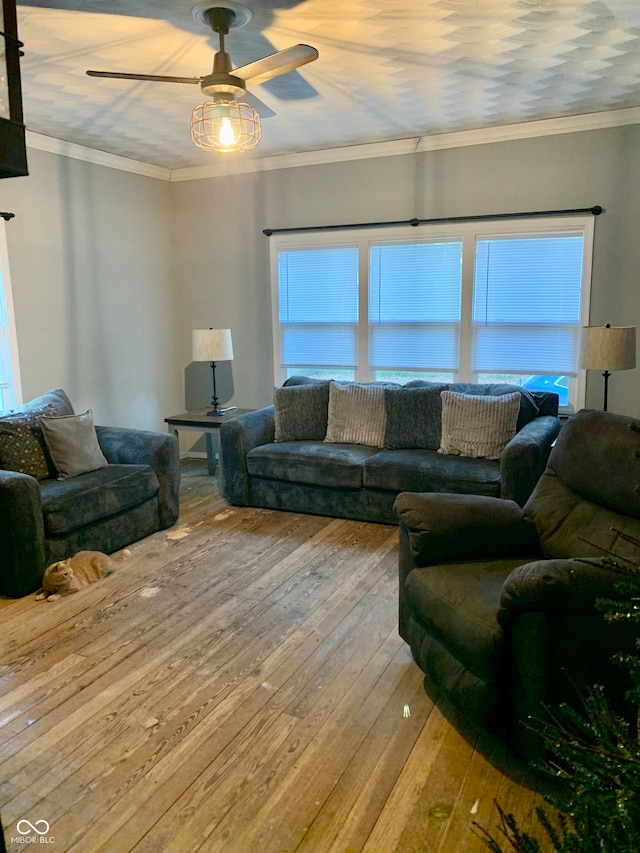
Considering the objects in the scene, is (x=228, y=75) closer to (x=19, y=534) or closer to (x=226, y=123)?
(x=226, y=123)

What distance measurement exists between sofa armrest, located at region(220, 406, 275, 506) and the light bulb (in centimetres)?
214

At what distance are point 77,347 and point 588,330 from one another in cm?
370

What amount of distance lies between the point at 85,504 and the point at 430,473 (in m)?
2.10

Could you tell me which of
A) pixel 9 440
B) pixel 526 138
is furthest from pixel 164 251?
pixel 526 138

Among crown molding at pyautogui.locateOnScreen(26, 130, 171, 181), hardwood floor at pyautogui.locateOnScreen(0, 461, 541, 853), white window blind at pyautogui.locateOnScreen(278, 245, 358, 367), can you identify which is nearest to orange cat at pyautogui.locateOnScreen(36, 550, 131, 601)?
hardwood floor at pyautogui.locateOnScreen(0, 461, 541, 853)

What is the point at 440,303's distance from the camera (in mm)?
4863

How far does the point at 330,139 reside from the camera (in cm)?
468

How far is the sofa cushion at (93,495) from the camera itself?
335cm

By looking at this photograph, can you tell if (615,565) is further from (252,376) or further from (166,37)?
(252,376)

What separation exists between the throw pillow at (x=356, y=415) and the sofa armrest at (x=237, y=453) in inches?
23.2

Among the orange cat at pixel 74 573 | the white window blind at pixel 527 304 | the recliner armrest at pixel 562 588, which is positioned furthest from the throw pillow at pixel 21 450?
the white window blind at pixel 527 304

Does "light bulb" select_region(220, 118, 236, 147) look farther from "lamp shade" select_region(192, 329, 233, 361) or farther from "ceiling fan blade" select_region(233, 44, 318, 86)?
"lamp shade" select_region(192, 329, 233, 361)

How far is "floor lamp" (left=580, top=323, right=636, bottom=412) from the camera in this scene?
3.70 m

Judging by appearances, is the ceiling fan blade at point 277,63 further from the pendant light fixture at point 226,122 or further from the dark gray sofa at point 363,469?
the dark gray sofa at point 363,469
